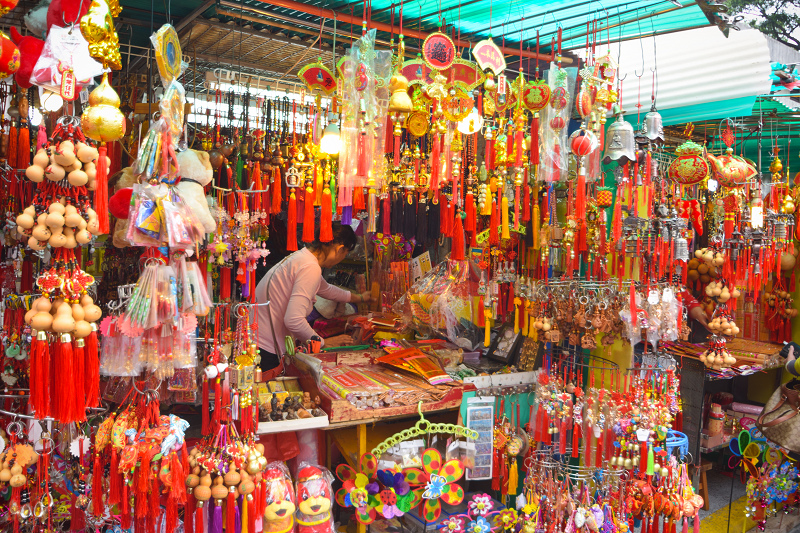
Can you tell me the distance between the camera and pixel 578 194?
257 cm

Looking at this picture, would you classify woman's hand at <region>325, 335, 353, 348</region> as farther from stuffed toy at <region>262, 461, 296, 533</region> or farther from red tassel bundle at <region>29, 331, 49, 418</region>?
red tassel bundle at <region>29, 331, 49, 418</region>

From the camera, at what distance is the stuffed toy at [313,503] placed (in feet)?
8.66

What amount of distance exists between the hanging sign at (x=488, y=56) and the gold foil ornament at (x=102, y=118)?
4.43ft

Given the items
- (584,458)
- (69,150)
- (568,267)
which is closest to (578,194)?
(568,267)

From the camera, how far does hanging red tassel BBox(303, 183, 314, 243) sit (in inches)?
108

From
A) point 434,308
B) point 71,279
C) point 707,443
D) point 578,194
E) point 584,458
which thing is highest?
point 578,194

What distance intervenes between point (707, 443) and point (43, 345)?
14.4 feet

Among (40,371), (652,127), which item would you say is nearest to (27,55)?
(40,371)

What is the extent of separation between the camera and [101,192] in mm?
1716

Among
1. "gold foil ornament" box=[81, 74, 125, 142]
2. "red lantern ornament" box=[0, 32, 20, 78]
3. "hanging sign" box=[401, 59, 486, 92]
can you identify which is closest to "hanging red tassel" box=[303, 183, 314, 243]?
"hanging sign" box=[401, 59, 486, 92]

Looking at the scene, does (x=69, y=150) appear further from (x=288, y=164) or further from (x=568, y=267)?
(x=568, y=267)

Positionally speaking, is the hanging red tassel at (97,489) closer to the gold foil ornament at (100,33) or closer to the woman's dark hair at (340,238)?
the gold foil ornament at (100,33)

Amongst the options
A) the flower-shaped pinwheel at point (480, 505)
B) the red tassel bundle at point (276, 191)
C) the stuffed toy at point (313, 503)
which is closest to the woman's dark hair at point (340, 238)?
the red tassel bundle at point (276, 191)

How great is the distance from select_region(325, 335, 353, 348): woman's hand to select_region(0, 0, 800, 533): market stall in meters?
0.07
